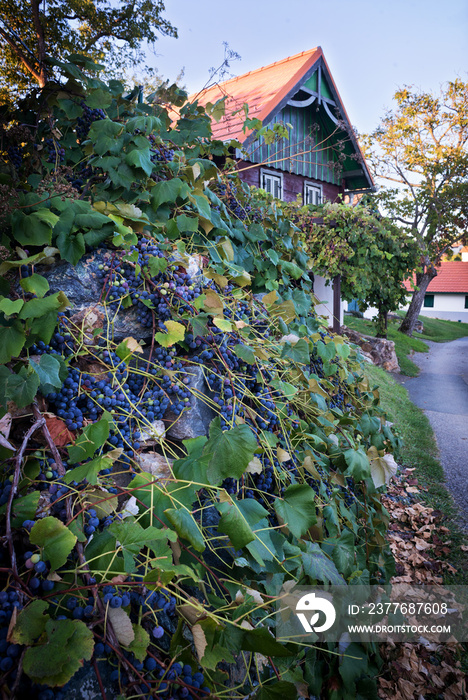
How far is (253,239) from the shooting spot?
2.88 m

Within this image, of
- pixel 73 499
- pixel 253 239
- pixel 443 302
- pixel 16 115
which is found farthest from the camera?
pixel 443 302

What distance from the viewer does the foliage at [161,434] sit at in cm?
99

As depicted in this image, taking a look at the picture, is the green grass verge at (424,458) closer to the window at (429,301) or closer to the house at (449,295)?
the house at (449,295)

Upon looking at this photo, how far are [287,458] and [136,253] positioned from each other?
1.09 meters

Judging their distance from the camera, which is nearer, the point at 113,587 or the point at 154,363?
the point at 113,587

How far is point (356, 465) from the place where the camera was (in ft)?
6.70

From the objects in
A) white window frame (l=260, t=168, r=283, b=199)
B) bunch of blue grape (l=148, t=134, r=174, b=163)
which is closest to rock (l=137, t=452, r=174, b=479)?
bunch of blue grape (l=148, t=134, r=174, b=163)

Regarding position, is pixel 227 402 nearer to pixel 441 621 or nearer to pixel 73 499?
pixel 73 499

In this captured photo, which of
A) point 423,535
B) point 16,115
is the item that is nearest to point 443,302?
point 423,535

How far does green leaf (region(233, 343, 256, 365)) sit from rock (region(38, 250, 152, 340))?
1.46 ft

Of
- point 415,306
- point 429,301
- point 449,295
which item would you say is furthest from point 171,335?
point 429,301

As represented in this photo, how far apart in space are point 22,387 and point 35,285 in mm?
422

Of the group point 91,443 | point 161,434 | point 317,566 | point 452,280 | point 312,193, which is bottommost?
point 317,566

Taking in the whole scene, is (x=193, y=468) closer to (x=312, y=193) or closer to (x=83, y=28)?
(x=83, y=28)
